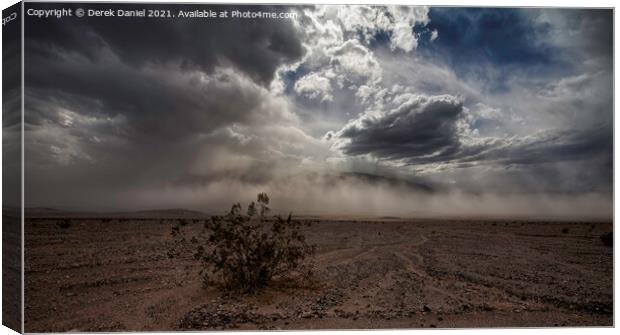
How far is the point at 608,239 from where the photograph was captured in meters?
7.06

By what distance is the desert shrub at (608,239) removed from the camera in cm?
673

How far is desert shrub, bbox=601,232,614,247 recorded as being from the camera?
6732mm

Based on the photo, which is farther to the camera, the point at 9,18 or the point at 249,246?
the point at 249,246

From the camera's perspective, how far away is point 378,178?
6.99m

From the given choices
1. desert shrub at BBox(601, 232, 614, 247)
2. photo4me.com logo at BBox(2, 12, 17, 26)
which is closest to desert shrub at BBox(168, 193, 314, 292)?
photo4me.com logo at BBox(2, 12, 17, 26)

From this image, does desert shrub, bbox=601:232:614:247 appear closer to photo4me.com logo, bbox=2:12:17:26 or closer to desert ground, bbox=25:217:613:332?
Result: desert ground, bbox=25:217:613:332

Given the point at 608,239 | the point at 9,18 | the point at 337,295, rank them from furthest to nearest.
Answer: the point at 608,239 → the point at 337,295 → the point at 9,18

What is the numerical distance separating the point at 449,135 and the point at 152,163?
14.6ft

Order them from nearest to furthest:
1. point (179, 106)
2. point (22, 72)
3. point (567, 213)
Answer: point (22, 72), point (179, 106), point (567, 213)

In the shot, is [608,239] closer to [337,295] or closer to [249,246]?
[337,295]

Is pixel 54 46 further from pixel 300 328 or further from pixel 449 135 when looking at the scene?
pixel 449 135

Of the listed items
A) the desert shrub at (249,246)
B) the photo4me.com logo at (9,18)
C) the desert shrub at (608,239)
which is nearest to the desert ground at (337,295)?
the desert shrub at (608,239)

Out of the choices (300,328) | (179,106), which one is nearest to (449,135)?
(300,328)

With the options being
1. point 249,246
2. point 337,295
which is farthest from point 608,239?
point 249,246
